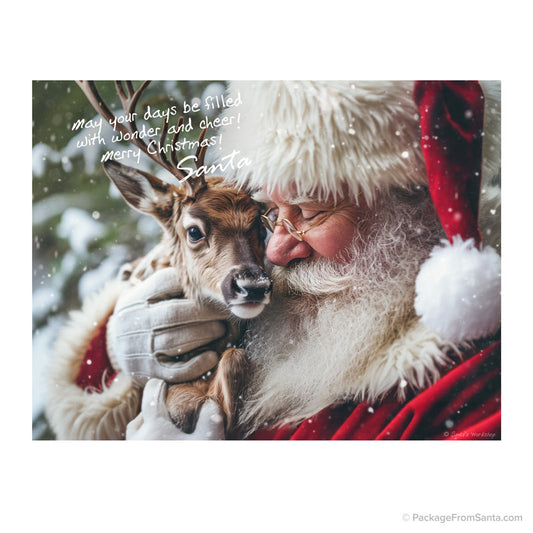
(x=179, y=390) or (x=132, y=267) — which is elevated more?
(x=132, y=267)

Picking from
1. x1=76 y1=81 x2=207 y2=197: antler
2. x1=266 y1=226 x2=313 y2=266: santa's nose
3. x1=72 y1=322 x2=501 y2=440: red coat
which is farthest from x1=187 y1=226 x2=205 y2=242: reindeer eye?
x1=72 y1=322 x2=501 y2=440: red coat

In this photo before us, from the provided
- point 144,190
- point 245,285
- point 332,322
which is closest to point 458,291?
point 332,322

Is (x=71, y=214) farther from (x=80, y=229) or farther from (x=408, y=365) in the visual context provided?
(x=408, y=365)

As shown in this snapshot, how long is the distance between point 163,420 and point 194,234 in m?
0.59

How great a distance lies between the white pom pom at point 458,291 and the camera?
146 centimetres

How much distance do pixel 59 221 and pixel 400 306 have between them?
1.10 m

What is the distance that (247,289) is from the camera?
1501 millimetres

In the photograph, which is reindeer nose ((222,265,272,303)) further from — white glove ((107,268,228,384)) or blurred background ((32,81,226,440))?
blurred background ((32,81,226,440))

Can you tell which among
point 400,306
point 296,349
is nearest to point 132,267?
point 296,349

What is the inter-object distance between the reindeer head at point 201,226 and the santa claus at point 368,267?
0.17 ft

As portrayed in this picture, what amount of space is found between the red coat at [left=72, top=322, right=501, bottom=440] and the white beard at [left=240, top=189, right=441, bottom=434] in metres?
0.04
